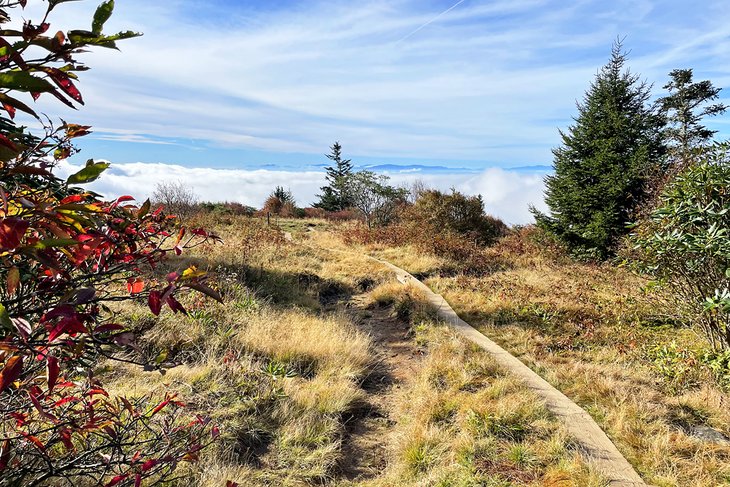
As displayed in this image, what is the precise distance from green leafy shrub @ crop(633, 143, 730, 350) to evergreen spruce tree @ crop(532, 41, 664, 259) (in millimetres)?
7761

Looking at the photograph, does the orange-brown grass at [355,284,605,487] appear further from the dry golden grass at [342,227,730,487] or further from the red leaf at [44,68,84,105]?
the red leaf at [44,68,84,105]

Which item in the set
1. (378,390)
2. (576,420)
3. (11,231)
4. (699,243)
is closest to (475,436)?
(576,420)

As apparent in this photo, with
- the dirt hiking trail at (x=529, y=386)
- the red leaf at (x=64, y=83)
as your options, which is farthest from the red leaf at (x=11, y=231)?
the dirt hiking trail at (x=529, y=386)

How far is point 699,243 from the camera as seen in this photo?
4.02 m

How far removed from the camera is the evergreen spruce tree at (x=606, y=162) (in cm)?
1195

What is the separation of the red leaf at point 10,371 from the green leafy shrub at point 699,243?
15.7ft

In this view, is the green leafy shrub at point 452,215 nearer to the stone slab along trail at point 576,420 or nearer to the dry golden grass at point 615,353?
the dry golden grass at point 615,353

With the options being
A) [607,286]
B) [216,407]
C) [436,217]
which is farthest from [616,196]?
[216,407]

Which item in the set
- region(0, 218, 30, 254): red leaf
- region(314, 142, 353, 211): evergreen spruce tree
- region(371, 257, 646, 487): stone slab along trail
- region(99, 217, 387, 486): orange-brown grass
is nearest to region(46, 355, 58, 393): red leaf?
region(0, 218, 30, 254): red leaf

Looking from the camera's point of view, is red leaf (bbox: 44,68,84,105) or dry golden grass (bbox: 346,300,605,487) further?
dry golden grass (bbox: 346,300,605,487)

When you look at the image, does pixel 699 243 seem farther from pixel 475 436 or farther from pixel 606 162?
pixel 606 162

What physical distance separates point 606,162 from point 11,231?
46.3 ft

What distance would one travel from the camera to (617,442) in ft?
12.0

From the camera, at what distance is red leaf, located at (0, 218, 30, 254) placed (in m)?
0.90
